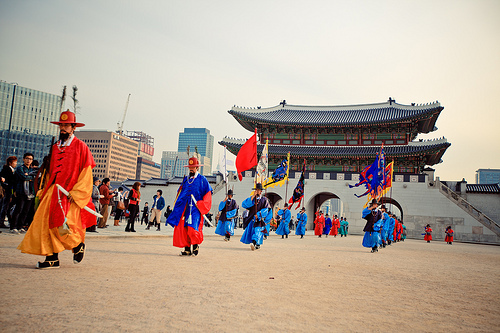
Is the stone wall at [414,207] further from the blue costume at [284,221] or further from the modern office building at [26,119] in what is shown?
the modern office building at [26,119]

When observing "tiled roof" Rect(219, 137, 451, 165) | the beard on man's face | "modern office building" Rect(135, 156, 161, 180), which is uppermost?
"modern office building" Rect(135, 156, 161, 180)

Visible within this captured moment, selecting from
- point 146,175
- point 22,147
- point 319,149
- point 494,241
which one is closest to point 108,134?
point 146,175

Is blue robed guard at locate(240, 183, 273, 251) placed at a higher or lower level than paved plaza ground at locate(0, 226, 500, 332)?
higher

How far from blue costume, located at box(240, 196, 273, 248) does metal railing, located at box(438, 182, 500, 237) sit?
21.6 metres

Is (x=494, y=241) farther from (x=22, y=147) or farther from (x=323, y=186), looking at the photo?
(x=22, y=147)

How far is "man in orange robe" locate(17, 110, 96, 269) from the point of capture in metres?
4.39

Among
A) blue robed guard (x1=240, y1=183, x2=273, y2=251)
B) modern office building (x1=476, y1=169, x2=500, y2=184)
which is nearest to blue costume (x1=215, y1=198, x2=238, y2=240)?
blue robed guard (x1=240, y1=183, x2=273, y2=251)

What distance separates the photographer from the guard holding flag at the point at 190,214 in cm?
680

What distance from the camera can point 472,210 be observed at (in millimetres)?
25922

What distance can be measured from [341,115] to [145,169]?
4616 inches

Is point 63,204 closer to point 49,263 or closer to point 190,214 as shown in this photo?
point 49,263

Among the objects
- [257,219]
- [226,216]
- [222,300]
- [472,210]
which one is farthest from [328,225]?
[222,300]

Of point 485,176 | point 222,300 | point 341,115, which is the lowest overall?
point 222,300

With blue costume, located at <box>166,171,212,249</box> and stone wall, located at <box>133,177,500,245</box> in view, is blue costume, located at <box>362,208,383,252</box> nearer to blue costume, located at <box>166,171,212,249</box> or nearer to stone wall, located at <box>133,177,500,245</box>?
blue costume, located at <box>166,171,212,249</box>
